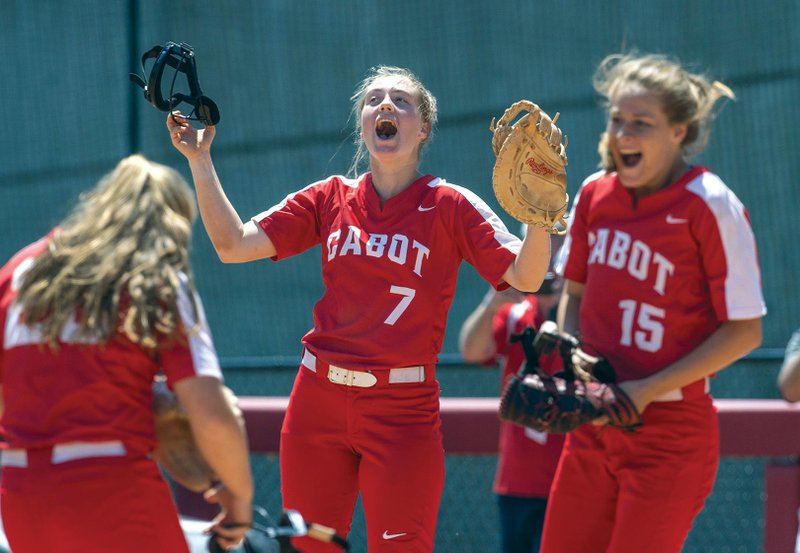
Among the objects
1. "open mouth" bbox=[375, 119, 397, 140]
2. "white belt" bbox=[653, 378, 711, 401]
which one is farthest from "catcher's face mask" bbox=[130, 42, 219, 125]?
"white belt" bbox=[653, 378, 711, 401]

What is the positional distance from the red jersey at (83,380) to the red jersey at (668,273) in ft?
4.55

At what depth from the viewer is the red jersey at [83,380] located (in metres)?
2.51

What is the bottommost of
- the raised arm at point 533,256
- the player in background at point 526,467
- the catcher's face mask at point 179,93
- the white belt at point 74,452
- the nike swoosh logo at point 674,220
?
the player in background at point 526,467

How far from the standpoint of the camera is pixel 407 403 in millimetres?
3334

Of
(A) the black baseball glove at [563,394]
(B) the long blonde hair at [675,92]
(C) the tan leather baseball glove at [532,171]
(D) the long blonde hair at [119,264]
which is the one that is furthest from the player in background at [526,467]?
(D) the long blonde hair at [119,264]

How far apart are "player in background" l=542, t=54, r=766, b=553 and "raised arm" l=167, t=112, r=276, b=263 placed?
1.13m

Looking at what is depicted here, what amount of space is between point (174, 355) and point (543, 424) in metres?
1.30

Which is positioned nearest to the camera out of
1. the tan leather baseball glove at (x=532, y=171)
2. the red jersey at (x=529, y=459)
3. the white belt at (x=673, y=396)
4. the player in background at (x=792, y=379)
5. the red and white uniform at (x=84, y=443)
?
the red and white uniform at (x=84, y=443)

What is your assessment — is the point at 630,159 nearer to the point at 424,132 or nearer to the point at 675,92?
the point at 675,92

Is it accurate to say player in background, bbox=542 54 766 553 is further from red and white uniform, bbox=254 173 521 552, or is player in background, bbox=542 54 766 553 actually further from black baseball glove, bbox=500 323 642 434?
red and white uniform, bbox=254 173 521 552

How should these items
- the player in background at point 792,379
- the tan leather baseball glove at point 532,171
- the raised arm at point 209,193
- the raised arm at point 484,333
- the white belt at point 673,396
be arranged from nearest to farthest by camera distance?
the tan leather baseball glove at point 532,171
the white belt at point 673,396
the raised arm at point 209,193
the player in background at point 792,379
the raised arm at point 484,333

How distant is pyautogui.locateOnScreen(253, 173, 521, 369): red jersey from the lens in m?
3.32

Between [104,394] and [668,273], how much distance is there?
1.70 metres

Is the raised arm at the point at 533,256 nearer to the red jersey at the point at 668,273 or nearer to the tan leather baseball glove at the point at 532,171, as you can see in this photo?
the tan leather baseball glove at the point at 532,171
